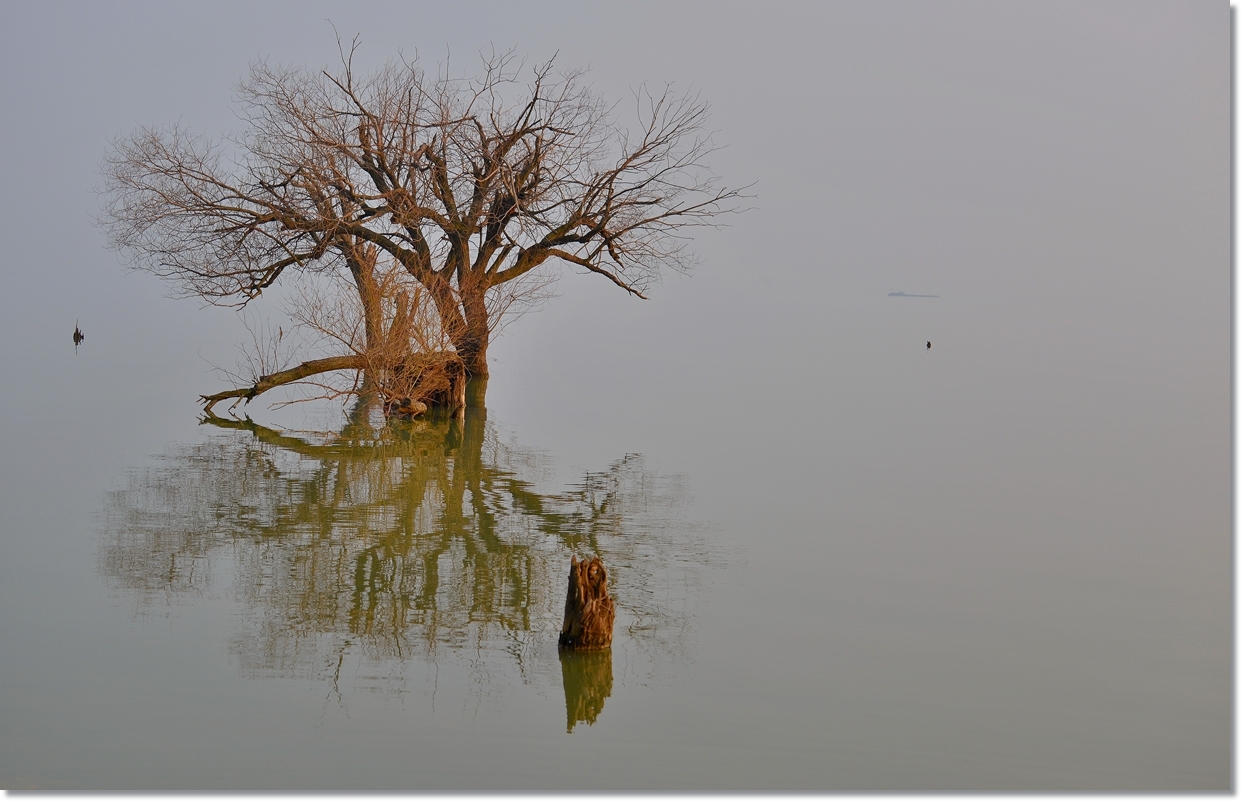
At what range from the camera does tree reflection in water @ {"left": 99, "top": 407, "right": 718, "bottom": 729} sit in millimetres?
7707

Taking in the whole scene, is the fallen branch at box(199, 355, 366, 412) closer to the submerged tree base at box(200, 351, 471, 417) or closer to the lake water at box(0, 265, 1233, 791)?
the submerged tree base at box(200, 351, 471, 417)

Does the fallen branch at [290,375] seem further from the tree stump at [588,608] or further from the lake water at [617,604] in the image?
the tree stump at [588,608]

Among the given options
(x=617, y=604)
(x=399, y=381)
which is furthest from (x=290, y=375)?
(x=617, y=604)

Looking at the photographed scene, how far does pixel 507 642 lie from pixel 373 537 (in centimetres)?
304

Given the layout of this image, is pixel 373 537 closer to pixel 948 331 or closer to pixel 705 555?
pixel 705 555

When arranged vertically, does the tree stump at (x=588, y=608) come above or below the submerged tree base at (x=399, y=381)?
below

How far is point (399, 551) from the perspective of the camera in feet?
32.7

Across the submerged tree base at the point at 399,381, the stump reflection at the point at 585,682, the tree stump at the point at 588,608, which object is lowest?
the stump reflection at the point at 585,682

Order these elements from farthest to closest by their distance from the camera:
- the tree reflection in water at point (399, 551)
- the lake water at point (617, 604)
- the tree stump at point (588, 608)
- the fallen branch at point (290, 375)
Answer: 1. the fallen branch at point (290, 375)
2. the tree reflection in water at point (399, 551)
3. the tree stump at point (588, 608)
4. the lake water at point (617, 604)

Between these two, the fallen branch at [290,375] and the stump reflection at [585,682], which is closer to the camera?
the stump reflection at [585,682]

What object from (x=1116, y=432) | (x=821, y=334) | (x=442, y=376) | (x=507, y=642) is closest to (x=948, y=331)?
(x=821, y=334)

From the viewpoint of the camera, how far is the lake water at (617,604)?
634 centimetres

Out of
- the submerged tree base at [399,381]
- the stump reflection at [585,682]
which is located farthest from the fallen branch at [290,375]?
the stump reflection at [585,682]

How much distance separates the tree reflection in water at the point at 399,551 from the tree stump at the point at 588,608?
0.46ft
